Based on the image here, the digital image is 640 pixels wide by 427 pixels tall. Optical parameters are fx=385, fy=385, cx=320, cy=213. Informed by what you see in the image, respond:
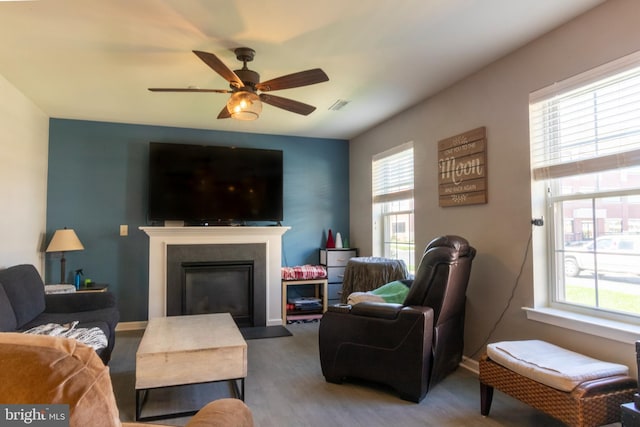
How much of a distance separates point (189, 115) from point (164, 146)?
556 mm

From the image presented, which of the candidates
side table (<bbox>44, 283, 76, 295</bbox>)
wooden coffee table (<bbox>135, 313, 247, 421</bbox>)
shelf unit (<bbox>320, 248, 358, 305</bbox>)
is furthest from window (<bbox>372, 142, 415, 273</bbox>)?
side table (<bbox>44, 283, 76, 295</bbox>)

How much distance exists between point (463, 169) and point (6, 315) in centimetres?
357

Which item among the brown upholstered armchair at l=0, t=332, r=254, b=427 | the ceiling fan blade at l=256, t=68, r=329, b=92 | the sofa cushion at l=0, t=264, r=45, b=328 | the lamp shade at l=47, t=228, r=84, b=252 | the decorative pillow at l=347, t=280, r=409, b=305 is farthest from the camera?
the lamp shade at l=47, t=228, r=84, b=252

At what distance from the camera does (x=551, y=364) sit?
79.7 inches

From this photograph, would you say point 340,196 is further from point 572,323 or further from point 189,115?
point 572,323

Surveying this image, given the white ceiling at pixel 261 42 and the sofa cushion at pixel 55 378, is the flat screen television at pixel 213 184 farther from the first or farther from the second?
the sofa cushion at pixel 55 378

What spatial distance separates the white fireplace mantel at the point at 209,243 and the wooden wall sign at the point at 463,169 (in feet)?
6.90

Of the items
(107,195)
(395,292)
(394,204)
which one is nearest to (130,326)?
(107,195)

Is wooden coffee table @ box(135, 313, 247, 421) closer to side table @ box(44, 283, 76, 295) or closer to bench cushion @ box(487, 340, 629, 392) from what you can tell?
bench cushion @ box(487, 340, 629, 392)

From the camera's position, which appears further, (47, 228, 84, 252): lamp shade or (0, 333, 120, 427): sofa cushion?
(47, 228, 84, 252): lamp shade

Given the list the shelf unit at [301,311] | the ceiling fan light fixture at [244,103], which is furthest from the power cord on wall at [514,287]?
the shelf unit at [301,311]

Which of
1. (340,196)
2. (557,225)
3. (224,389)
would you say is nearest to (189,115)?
(340,196)

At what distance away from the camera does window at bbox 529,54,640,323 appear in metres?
2.17

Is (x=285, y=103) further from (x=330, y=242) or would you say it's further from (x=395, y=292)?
(x=330, y=242)
